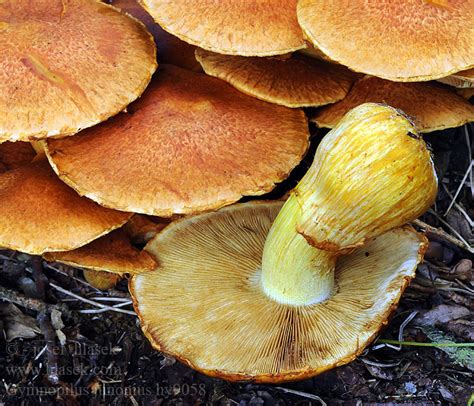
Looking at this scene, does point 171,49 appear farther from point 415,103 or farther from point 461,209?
point 461,209

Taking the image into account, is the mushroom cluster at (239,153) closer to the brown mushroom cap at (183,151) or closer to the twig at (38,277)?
the brown mushroom cap at (183,151)

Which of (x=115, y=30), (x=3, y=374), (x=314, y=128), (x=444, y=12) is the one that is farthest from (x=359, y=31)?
(x=3, y=374)

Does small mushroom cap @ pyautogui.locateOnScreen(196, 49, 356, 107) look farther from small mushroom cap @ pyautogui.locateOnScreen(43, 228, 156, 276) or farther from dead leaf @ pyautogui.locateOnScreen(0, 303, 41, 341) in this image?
dead leaf @ pyautogui.locateOnScreen(0, 303, 41, 341)

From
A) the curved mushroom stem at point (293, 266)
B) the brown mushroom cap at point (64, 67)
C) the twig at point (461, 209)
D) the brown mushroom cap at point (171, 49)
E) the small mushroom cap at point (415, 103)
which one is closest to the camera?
the brown mushroom cap at point (64, 67)

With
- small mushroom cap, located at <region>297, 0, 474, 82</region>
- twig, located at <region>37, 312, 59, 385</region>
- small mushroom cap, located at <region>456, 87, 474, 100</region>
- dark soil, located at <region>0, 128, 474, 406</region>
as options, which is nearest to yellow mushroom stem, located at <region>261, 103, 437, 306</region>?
small mushroom cap, located at <region>297, 0, 474, 82</region>

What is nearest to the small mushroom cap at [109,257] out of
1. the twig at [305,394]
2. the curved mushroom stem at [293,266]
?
the curved mushroom stem at [293,266]
